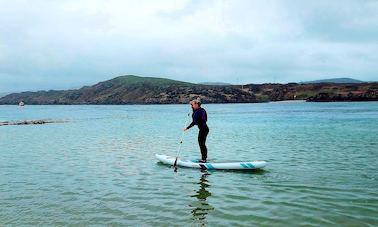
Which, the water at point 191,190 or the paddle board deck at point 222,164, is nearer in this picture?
the water at point 191,190

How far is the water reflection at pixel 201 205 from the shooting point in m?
13.6

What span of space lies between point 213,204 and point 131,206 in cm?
309

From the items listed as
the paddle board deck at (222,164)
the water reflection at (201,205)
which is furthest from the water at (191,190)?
the paddle board deck at (222,164)

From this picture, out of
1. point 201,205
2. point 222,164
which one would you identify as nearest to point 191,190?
point 201,205

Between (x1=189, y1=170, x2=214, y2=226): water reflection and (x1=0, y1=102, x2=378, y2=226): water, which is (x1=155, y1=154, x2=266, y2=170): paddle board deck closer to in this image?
(x1=0, y1=102, x2=378, y2=226): water

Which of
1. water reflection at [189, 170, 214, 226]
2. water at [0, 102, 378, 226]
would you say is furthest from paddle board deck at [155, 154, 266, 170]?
water reflection at [189, 170, 214, 226]

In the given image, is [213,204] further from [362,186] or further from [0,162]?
[0,162]

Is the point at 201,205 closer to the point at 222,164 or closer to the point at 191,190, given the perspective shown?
the point at 191,190

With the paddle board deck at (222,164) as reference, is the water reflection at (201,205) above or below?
below

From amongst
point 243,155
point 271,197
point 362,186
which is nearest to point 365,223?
point 271,197

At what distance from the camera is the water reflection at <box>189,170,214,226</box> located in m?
13.6

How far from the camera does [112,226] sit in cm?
1289

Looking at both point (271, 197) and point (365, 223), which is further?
point (271, 197)

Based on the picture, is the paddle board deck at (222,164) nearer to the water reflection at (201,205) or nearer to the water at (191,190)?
the water at (191,190)
